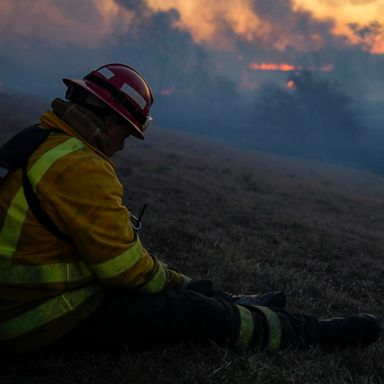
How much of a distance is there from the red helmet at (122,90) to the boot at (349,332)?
2203 mm

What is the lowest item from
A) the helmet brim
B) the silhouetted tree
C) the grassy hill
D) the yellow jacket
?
the grassy hill

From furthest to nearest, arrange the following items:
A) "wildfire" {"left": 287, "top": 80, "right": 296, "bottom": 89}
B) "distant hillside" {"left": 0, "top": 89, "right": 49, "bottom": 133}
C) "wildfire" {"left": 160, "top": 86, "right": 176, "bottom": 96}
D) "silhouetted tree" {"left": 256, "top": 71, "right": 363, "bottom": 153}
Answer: "wildfire" {"left": 160, "top": 86, "right": 176, "bottom": 96} → "wildfire" {"left": 287, "top": 80, "right": 296, "bottom": 89} → "silhouetted tree" {"left": 256, "top": 71, "right": 363, "bottom": 153} → "distant hillside" {"left": 0, "top": 89, "right": 49, "bottom": 133}

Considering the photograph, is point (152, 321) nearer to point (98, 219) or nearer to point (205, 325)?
point (205, 325)

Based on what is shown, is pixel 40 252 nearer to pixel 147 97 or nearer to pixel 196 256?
pixel 147 97

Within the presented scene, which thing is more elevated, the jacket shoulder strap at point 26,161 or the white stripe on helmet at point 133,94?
the white stripe on helmet at point 133,94

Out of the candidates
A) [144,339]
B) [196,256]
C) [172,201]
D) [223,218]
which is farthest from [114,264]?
[172,201]

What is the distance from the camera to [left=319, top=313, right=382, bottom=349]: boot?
12.7 feet

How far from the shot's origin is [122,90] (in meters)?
3.17

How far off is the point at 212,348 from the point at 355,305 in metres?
2.70

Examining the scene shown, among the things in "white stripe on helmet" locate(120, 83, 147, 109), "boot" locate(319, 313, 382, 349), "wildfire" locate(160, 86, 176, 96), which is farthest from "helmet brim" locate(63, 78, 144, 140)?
"wildfire" locate(160, 86, 176, 96)

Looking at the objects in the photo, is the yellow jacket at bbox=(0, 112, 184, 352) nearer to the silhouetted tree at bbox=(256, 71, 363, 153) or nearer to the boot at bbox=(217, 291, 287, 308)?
the boot at bbox=(217, 291, 287, 308)

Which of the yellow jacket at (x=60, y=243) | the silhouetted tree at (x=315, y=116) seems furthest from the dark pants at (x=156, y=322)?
the silhouetted tree at (x=315, y=116)

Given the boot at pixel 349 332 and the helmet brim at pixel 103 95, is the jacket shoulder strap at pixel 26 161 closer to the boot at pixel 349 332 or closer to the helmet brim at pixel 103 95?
the helmet brim at pixel 103 95

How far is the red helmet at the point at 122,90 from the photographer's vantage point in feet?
10.2
